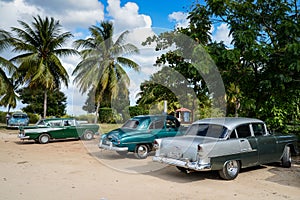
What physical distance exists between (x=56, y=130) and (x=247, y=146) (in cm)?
1063

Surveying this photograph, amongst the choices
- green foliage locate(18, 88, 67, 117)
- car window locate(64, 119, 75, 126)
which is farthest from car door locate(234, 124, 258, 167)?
green foliage locate(18, 88, 67, 117)

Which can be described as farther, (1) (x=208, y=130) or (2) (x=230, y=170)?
(1) (x=208, y=130)

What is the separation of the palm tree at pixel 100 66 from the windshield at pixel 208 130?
15016 mm

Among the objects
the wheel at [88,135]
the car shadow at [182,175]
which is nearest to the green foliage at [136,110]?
the wheel at [88,135]

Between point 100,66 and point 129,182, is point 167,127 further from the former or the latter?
point 100,66

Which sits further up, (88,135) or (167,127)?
(167,127)

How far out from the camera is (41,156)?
1020 cm

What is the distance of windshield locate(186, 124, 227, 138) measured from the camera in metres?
6.71

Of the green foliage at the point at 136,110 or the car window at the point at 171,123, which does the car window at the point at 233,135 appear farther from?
the green foliage at the point at 136,110

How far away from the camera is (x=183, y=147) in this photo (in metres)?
6.41

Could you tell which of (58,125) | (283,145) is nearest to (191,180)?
(283,145)

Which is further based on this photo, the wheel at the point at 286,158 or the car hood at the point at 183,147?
the wheel at the point at 286,158

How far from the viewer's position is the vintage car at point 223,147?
614 centimetres

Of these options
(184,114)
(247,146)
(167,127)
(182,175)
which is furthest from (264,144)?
(184,114)
